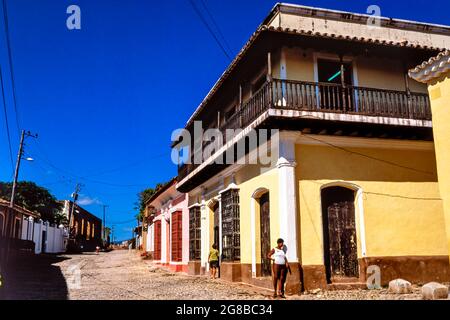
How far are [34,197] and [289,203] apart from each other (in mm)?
38743

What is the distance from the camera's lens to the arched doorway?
10445mm

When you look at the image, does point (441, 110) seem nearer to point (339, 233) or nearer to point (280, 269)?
point (339, 233)

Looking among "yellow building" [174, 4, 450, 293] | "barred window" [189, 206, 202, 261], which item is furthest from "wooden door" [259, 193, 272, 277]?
"barred window" [189, 206, 202, 261]

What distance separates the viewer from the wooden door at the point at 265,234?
1142 centimetres

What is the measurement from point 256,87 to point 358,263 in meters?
5.47

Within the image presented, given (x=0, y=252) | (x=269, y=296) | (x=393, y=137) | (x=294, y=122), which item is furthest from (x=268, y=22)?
(x=0, y=252)

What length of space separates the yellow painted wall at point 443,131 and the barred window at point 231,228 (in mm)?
6184

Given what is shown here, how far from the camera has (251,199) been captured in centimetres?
1206

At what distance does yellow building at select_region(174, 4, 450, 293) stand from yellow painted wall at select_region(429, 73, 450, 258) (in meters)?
2.09

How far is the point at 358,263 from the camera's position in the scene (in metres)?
10.5

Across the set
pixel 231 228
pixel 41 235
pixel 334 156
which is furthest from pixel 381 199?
pixel 41 235

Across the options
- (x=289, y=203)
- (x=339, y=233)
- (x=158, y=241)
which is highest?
(x=289, y=203)
